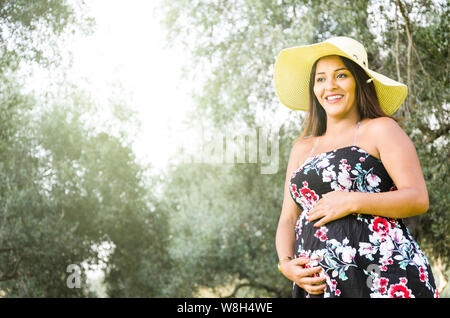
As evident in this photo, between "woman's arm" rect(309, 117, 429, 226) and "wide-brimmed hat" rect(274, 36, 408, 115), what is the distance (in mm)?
369

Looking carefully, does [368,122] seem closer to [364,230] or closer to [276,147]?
[364,230]

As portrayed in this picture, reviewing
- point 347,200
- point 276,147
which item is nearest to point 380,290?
point 347,200

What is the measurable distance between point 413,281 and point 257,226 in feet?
29.0

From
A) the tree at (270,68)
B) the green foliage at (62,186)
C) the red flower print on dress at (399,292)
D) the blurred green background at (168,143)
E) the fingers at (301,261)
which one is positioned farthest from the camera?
the green foliage at (62,186)

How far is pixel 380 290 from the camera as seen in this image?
69.1 inches

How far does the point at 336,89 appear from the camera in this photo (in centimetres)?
213

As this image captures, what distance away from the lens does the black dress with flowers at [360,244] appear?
177 cm

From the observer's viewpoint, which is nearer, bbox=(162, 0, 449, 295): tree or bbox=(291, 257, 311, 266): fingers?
bbox=(291, 257, 311, 266): fingers

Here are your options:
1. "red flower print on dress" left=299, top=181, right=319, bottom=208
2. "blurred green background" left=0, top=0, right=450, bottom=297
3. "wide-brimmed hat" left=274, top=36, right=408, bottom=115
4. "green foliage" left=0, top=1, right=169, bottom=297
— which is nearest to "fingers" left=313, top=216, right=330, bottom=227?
"red flower print on dress" left=299, top=181, right=319, bottom=208

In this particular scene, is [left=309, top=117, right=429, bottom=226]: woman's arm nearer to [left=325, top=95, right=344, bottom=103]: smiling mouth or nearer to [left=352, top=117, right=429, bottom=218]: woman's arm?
[left=352, top=117, right=429, bottom=218]: woman's arm

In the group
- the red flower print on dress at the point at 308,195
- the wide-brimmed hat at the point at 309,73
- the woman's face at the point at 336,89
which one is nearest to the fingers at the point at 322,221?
the red flower print on dress at the point at 308,195

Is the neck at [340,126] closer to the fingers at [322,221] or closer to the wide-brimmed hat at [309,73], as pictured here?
the wide-brimmed hat at [309,73]

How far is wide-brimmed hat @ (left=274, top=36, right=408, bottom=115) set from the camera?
212cm

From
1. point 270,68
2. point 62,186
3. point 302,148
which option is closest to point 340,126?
point 302,148
